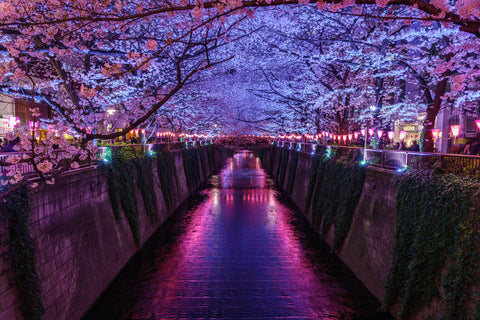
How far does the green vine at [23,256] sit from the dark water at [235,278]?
120 inches

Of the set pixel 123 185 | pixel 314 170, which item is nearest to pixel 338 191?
pixel 314 170

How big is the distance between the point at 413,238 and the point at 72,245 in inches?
355

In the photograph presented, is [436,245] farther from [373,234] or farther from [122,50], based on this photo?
[122,50]

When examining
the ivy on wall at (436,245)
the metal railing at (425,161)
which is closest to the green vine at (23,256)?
the ivy on wall at (436,245)

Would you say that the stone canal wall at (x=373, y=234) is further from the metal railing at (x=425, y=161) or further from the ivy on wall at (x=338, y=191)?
the metal railing at (x=425, y=161)

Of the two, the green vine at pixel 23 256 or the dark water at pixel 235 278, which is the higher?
the green vine at pixel 23 256

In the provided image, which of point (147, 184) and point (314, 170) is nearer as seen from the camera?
point (147, 184)

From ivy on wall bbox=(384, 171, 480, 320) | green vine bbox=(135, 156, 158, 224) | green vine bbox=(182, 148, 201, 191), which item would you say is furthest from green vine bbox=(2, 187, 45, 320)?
green vine bbox=(182, 148, 201, 191)

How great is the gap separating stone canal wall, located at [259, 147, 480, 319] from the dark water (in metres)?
1.16

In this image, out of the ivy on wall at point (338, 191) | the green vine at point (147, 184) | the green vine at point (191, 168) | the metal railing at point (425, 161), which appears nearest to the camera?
the metal railing at point (425, 161)

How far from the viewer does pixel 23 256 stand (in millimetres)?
5789

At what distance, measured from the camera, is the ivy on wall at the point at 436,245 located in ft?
17.4

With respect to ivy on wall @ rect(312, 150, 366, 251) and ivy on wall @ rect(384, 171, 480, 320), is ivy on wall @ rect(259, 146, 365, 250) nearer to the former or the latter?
ivy on wall @ rect(312, 150, 366, 251)

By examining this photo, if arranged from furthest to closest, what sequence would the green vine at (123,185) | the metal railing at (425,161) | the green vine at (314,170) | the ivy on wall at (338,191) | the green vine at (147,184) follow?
the green vine at (314,170), the green vine at (147,184), the ivy on wall at (338,191), the green vine at (123,185), the metal railing at (425,161)
